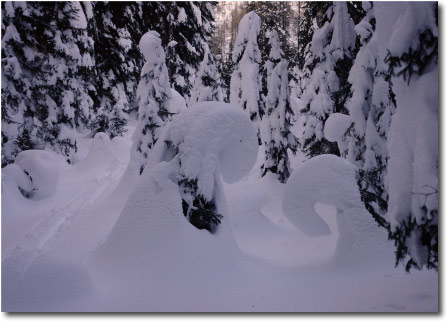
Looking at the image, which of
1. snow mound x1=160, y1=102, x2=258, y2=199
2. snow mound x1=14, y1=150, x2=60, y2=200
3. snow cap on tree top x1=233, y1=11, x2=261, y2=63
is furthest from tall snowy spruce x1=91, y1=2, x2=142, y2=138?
snow mound x1=160, y1=102, x2=258, y2=199

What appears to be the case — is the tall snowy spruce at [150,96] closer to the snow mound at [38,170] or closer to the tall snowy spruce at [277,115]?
the snow mound at [38,170]

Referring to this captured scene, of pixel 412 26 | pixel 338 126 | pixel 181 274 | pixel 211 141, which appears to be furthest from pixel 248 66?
pixel 412 26

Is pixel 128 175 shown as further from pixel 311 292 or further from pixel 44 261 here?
pixel 311 292

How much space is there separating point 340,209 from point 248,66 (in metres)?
10.4

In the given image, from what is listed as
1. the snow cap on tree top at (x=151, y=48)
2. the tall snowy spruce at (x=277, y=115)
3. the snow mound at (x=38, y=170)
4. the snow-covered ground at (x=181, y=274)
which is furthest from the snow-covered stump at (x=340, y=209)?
the snow mound at (x=38, y=170)

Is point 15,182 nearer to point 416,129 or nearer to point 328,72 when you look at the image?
point 416,129

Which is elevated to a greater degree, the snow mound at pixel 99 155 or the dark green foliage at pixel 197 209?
the snow mound at pixel 99 155

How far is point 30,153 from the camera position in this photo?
935 centimetres

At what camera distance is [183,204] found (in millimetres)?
5371

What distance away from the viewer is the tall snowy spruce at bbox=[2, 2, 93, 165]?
25.2 ft

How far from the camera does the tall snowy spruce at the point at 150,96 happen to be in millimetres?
10633

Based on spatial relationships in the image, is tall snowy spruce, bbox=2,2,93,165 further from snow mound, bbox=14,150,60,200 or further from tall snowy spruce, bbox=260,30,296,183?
tall snowy spruce, bbox=260,30,296,183

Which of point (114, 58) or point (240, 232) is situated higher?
point (114, 58)

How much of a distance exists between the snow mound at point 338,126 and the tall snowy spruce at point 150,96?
579 centimetres
